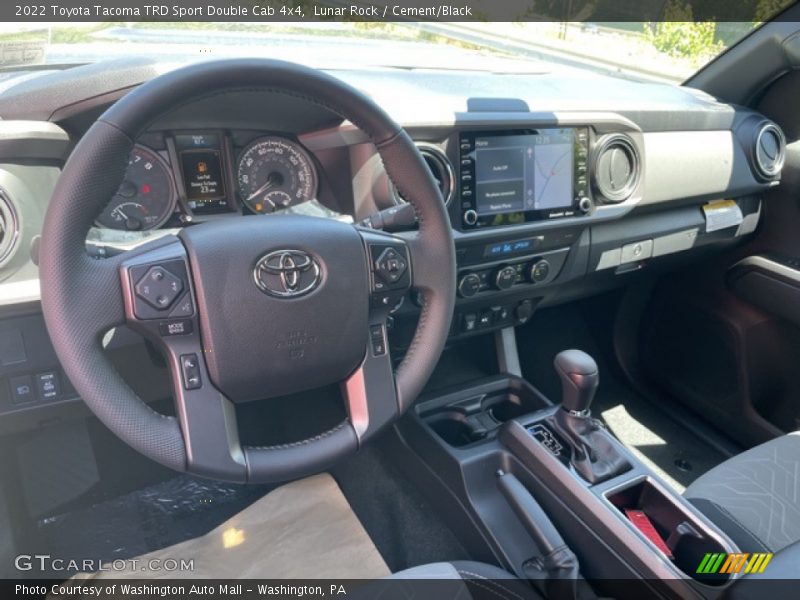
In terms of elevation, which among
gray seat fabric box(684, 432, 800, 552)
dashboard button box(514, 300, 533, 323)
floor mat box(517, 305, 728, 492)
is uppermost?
dashboard button box(514, 300, 533, 323)

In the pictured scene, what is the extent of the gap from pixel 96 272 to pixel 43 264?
0.07 m

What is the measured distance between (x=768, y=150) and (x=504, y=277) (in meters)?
1.16

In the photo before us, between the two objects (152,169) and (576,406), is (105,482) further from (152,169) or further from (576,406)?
(576,406)

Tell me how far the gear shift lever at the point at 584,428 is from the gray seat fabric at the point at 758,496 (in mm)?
189

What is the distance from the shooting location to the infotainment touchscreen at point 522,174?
64.1 inches

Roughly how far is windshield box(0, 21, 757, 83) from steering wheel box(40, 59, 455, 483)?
29 cm

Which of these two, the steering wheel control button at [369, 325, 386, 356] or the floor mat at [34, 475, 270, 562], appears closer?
the steering wheel control button at [369, 325, 386, 356]

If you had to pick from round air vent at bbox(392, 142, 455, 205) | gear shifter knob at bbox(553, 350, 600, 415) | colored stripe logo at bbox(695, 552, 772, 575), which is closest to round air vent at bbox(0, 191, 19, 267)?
round air vent at bbox(392, 142, 455, 205)

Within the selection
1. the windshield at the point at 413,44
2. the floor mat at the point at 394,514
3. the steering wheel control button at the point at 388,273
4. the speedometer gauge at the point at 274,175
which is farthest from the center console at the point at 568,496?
the windshield at the point at 413,44

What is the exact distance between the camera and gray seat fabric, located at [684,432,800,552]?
4.49 ft

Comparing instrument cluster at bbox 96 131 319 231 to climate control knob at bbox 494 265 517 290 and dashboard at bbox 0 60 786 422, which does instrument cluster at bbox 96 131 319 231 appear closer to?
dashboard at bbox 0 60 786 422

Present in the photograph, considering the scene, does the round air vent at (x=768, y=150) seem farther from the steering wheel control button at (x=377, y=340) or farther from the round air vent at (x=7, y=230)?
the round air vent at (x=7, y=230)

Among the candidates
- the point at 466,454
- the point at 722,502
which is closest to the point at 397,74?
the point at 466,454

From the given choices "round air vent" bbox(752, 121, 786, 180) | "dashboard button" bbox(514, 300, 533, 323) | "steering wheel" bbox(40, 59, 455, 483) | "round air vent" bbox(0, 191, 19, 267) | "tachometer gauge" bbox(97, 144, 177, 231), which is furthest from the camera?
"round air vent" bbox(752, 121, 786, 180)
